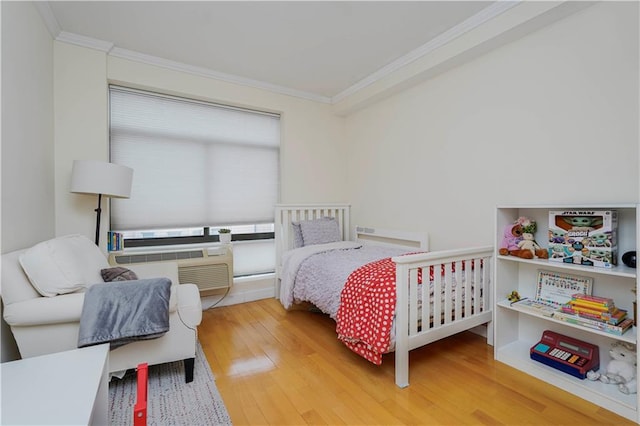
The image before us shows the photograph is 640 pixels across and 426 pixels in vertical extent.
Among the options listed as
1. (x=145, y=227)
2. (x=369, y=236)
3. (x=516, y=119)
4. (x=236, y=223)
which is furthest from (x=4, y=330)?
(x=516, y=119)

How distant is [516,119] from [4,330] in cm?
339

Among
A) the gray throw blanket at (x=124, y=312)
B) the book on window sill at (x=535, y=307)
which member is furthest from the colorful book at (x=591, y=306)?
the gray throw blanket at (x=124, y=312)

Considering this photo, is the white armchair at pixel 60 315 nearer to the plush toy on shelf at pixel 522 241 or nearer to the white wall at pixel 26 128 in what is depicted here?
the white wall at pixel 26 128

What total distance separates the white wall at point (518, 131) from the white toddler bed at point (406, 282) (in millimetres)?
326

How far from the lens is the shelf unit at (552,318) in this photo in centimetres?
156

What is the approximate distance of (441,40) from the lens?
97.1 inches

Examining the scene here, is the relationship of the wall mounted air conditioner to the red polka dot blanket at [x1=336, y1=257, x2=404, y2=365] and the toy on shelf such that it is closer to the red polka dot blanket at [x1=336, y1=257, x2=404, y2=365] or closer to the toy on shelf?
the red polka dot blanket at [x1=336, y1=257, x2=404, y2=365]

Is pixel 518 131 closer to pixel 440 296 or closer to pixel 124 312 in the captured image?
pixel 440 296

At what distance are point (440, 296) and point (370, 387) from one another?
715 millimetres

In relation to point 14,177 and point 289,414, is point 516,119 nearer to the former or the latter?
point 289,414

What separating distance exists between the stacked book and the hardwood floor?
1.35ft

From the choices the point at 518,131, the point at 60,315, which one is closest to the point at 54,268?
the point at 60,315

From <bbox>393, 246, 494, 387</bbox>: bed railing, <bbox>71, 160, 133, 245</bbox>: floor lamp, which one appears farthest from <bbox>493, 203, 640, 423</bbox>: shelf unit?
<bbox>71, 160, 133, 245</bbox>: floor lamp

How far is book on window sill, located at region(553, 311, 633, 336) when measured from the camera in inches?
61.5
